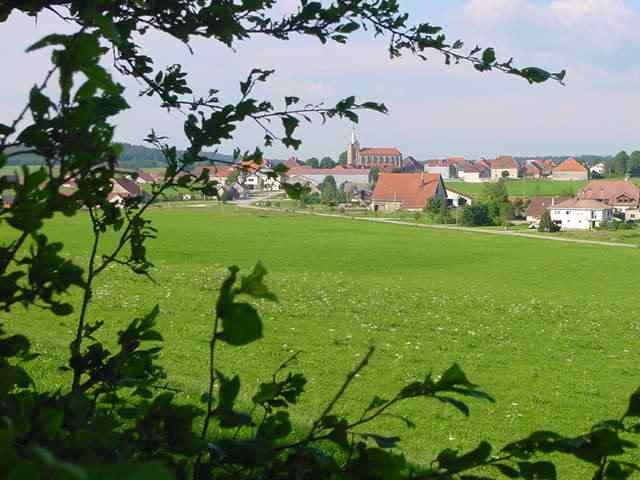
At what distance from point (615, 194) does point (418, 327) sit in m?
81.8

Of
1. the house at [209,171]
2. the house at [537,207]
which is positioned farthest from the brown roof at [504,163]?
the house at [209,171]

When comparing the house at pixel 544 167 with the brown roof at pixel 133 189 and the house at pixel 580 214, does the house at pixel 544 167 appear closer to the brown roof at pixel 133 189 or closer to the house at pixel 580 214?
the house at pixel 580 214

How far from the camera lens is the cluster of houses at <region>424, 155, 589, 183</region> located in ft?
557

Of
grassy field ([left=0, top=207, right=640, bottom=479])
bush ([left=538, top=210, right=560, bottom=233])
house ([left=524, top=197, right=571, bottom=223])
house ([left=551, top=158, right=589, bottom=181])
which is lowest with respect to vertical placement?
grassy field ([left=0, top=207, right=640, bottom=479])

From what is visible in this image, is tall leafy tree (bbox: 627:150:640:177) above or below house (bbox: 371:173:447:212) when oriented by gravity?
above

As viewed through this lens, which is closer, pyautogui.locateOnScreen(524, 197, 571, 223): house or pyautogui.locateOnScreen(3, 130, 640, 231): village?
pyautogui.locateOnScreen(3, 130, 640, 231): village

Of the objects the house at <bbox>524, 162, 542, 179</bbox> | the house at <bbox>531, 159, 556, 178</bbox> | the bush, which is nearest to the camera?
the bush

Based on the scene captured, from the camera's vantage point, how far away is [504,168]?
601 feet

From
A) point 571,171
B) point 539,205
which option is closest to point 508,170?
point 571,171

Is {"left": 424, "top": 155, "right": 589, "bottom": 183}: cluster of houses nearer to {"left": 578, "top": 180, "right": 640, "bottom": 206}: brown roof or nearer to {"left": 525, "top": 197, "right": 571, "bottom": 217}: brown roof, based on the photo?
{"left": 578, "top": 180, "right": 640, "bottom": 206}: brown roof

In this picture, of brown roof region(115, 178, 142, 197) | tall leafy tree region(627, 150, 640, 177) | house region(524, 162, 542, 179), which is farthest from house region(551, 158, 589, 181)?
brown roof region(115, 178, 142, 197)

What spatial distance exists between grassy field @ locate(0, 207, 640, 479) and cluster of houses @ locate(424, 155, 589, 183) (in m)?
127

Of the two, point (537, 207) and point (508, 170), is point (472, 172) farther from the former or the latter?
point (537, 207)

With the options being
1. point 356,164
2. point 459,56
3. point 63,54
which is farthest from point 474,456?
point 356,164
